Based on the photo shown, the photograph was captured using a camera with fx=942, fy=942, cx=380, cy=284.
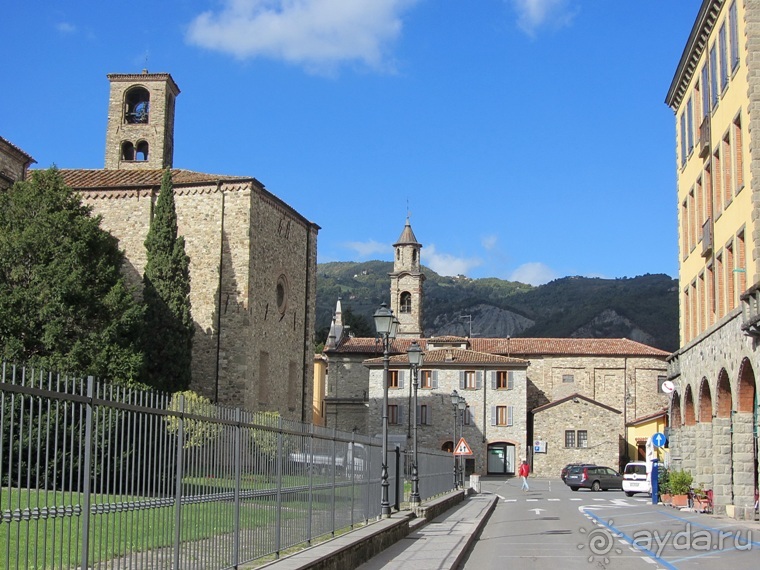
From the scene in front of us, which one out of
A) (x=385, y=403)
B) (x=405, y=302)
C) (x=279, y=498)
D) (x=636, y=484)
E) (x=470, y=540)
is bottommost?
(x=636, y=484)

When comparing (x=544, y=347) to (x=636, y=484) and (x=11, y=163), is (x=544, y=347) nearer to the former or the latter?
(x=636, y=484)

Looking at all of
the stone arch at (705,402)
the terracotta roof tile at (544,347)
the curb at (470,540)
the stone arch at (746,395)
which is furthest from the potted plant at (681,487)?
the terracotta roof tile at (544,347)

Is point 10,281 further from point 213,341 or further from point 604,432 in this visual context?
point 604,432

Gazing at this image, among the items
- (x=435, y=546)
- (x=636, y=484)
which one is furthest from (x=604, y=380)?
(x=435, y=546)

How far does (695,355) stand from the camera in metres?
30.2

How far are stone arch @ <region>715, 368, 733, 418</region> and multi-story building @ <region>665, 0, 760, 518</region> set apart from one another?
3 cm

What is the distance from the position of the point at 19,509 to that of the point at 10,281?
27.4 metres

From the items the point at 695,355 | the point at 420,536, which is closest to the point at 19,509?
the point at 420,536

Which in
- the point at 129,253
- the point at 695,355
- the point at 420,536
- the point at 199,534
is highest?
the point at 129,253

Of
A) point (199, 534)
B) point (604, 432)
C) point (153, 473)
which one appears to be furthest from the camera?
point (604, 432)

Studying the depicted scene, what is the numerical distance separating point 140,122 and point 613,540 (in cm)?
3475

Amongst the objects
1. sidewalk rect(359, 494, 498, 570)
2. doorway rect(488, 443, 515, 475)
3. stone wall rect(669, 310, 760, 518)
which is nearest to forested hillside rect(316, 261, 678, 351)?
doorway rect(488, 443, 515, 475)

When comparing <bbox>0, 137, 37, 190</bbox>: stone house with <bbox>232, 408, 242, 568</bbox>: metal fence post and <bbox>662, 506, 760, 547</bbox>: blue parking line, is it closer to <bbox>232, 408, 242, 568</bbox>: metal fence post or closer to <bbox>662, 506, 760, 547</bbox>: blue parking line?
<bbox>662, 506, 760, 547</bbox>: blue parking line

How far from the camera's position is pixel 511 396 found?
66812mm
